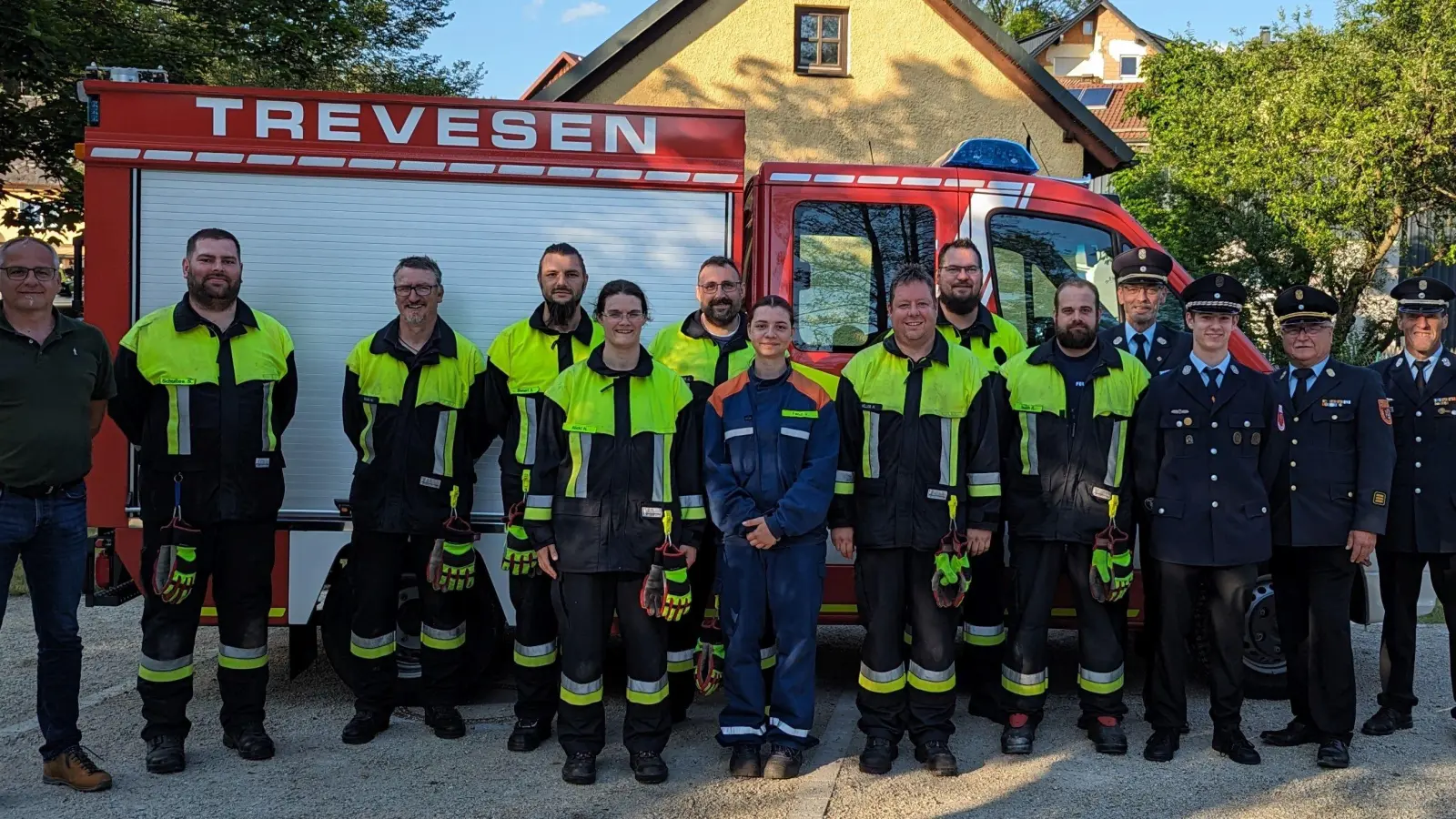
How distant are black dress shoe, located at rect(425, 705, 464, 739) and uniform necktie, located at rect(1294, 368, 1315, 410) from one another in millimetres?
3853

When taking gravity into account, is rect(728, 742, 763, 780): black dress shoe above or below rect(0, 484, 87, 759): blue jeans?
below

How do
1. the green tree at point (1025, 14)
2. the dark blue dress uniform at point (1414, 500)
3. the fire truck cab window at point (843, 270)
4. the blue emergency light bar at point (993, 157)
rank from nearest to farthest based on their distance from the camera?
the dark blue dress uniform at point (1414, 500) < the fire truck cab window at point (843, 270) < the blue emergency light bar at point (993, 157) < the green tree at point (1025, 14)

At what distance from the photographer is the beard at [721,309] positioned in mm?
4797

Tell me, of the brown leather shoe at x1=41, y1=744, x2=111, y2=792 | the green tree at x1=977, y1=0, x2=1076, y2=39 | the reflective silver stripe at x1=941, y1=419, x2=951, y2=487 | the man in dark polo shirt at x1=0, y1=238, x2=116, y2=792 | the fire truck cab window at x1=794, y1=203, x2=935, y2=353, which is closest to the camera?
the man in dark polo shirt at x1=0, y1=238, x2=116, y2=792

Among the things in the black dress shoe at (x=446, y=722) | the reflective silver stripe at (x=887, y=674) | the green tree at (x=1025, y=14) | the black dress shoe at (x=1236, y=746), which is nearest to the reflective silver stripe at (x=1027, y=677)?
the reflective silver stripe at (x=887, y=674)

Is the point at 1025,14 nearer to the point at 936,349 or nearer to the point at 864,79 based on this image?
the point at 864,79

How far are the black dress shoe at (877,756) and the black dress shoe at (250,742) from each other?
2.40m

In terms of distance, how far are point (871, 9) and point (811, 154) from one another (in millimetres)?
2525

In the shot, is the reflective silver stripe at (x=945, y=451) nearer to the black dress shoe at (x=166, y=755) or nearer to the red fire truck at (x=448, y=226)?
the red fire truck at (x=448, y=226)

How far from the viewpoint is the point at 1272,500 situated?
4879 millimetres

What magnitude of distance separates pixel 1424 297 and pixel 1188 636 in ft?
6.12

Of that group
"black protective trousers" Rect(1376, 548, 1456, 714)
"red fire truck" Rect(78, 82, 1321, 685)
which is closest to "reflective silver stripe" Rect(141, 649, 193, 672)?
"red fire truck" Rect(78, 82, 1321, 685)

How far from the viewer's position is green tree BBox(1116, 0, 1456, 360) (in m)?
16.1

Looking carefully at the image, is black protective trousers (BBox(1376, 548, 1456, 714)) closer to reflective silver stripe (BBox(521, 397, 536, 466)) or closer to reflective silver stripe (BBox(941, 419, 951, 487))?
reflective silver stripe (BBox(941, 419, 951, 487))
